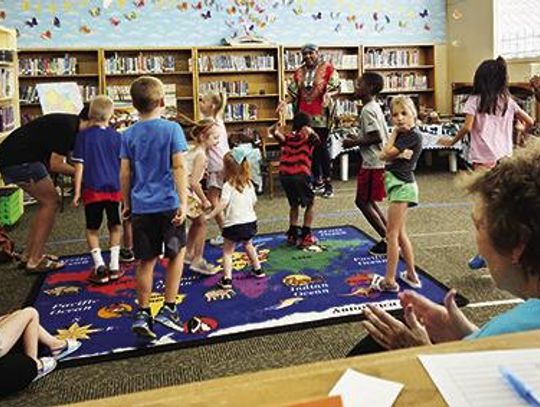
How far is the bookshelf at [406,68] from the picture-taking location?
27.5 feet

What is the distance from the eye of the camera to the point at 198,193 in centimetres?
376

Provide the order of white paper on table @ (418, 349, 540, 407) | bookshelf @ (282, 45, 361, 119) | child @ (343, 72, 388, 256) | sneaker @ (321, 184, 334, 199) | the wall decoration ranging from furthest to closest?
bookshelf @ (282, 45, 361, 119), the wall decoration, sneaker @ (321, 184, 334, 199), child @ (343, 72, 388, 256), white paper on table @ (418, 349, 540, 407)

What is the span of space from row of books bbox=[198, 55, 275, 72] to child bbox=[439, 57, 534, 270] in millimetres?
4578

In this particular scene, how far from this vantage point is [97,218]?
3916mm

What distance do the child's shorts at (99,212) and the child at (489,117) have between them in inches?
91.5

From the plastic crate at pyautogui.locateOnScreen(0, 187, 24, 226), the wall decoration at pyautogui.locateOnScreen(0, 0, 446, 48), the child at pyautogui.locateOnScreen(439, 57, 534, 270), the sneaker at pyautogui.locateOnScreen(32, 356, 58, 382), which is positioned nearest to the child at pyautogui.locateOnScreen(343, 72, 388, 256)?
the child at pyautogui.locateOnScreen(439, 57, 534, 270)

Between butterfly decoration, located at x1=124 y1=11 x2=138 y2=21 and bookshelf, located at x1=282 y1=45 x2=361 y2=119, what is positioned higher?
butterfly decoration, located at x1=124 y1=11 x2=138 y2=21

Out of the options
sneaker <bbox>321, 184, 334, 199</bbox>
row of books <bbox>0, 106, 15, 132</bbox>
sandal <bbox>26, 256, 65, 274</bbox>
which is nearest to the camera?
sandal <bbox>26, 256, 65, 274</bbox>

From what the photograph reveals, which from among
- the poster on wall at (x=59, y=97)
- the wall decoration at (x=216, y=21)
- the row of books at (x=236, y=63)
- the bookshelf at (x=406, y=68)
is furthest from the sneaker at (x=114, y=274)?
the bookshelf at (x=406, y=68)

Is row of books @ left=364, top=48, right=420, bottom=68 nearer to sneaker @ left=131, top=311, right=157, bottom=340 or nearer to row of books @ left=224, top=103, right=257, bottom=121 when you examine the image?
row of books @ left=224, top=103, right=257, bottom=121

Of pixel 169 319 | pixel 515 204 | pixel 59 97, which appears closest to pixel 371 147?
pixel 169 319

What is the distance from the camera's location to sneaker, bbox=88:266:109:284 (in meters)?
3.75

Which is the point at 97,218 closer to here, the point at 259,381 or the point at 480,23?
the point at 259,381

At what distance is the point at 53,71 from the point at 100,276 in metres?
4.54
